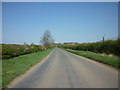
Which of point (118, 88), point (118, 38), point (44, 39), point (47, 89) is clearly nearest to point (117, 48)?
point (118, 38)

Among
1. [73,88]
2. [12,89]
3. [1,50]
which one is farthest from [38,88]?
[1,50]

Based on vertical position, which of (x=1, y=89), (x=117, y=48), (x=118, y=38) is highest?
(x=118, y=38)

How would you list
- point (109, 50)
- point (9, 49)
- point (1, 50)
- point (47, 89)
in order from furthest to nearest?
1. point (109, 50)
2. point (9, 49)
3. point (1, 50)
4. point (47, 89)

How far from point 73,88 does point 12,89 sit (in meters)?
2.79

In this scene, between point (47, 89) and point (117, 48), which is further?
point (117, 48)

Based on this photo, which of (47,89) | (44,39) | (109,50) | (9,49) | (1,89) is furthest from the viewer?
(44,39)

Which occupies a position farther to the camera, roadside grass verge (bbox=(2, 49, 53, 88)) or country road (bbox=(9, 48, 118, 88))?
roadside grass verge (bbox=(2, 49, 53, 88))

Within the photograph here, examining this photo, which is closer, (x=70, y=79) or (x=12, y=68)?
(x=70, y=79)

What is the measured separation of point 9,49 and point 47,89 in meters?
18.3

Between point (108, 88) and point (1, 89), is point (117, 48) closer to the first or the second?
point (108, 88)

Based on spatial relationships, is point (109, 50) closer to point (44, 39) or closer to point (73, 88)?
point (73, 88)

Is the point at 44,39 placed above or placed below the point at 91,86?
above

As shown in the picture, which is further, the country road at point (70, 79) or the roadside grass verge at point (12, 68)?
the roadside grass verge at point (12, 68)

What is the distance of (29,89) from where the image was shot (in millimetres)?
5660
